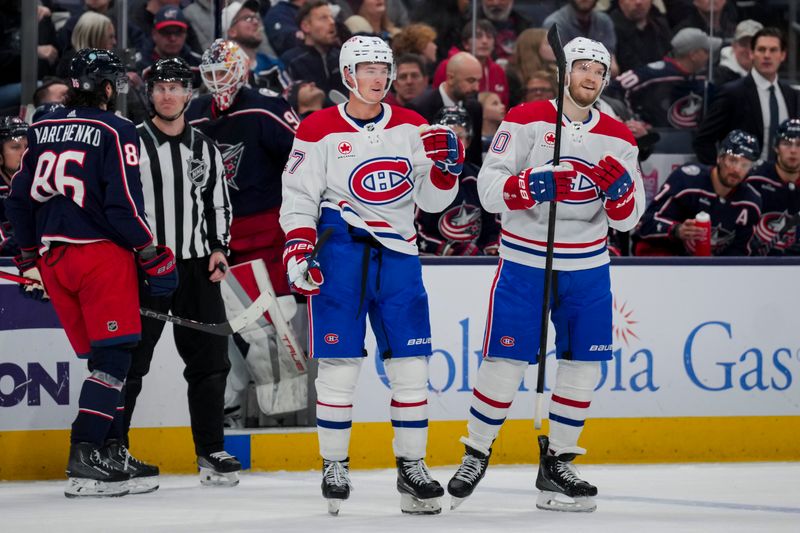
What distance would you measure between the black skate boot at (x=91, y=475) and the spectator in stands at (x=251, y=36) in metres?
2.39

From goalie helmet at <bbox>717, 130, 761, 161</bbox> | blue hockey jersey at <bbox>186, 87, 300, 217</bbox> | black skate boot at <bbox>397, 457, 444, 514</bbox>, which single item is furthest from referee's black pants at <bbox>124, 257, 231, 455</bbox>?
goalie helmet at <bbox>717, 130, 761, 161</bbox>

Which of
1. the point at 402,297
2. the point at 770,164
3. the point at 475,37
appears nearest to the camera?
the point at 402,297

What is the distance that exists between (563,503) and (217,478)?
128cm

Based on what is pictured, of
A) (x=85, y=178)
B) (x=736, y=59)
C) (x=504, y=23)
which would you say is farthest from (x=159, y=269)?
(x=736, y=59)

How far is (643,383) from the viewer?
214 inches

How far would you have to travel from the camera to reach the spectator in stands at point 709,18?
23.2ft

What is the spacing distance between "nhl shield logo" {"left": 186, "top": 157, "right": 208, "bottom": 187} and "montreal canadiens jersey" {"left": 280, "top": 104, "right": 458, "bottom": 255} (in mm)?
684

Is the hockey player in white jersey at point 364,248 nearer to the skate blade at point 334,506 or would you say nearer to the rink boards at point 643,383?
the skate blade at point 334,506

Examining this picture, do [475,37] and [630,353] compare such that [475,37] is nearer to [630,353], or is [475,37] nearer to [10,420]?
[630,353]

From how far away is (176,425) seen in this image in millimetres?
5062

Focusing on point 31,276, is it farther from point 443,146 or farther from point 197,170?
point 443,146

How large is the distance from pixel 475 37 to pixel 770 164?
1.61 metres

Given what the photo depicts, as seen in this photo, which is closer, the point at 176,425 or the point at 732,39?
the point at 176,425

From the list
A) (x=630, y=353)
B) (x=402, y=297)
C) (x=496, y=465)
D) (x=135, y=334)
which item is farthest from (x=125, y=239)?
(x=630, y=353)
